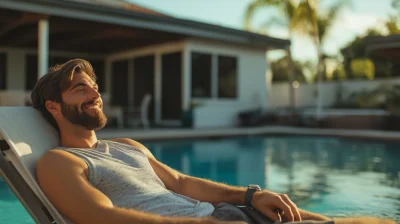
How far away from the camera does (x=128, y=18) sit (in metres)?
9.23

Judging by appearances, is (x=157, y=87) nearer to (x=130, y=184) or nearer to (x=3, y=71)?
(x=3, y=71)

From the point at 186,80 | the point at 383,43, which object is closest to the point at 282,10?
the point at 186,80

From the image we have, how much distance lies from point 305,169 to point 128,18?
5.16 metres

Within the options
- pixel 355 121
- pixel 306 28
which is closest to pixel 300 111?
pixel 355 121

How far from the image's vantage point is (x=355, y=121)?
12242mm

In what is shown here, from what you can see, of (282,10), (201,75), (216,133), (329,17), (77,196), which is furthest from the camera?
(329,17)

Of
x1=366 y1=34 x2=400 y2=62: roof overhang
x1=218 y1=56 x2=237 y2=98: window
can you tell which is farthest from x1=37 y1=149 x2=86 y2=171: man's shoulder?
x1=218 y1=56 x2=237 y2=98: window

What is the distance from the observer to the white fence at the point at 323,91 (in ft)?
52.0

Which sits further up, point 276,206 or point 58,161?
point 58,161

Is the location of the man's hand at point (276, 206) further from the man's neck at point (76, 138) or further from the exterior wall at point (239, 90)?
the exterior wall at point (239, 90)

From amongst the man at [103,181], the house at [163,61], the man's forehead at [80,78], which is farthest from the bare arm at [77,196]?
the house at [163,61]

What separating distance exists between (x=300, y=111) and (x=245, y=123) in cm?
205

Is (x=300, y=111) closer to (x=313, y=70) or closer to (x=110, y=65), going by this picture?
(x=110, y=65)

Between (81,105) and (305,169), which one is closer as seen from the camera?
(81,105)
